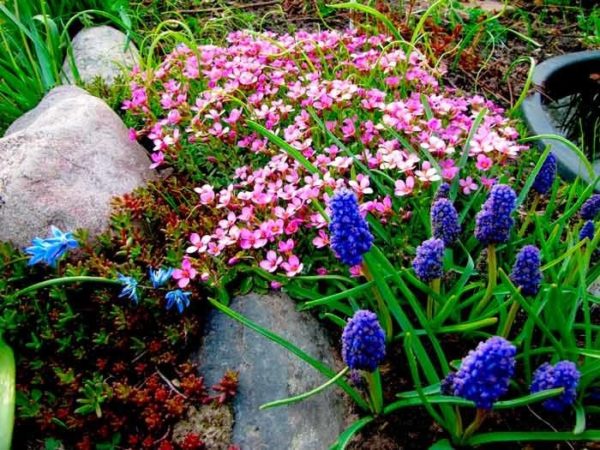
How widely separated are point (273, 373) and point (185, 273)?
1.63ft

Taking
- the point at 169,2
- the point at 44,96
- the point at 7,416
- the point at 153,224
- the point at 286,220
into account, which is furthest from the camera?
the point at 169,2

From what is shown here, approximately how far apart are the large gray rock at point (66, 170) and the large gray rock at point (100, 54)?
2.90ft

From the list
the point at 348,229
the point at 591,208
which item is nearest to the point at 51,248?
the point at 348,229

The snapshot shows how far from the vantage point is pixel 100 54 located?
3.95m

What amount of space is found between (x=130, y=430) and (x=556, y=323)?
1472 millimetres

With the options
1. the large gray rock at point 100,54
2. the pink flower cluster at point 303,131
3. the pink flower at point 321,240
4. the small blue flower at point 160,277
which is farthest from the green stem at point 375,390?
the large gray rock at point 100,54

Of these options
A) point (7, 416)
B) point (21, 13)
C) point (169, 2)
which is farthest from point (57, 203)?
point (169, 2)

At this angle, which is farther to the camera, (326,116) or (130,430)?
(326,116)

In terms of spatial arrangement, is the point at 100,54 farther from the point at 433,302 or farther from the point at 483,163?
the point at 433,302

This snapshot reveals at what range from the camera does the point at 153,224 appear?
2.62 m

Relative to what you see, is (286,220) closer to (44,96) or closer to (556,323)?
(556,323)

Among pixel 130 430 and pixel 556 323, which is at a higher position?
pixel 556 323

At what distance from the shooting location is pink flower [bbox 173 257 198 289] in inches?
88.4

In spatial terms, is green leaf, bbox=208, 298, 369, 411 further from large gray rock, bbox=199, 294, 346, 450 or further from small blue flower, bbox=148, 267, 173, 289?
small blue flower, bbox=148, 267, 173, 289
